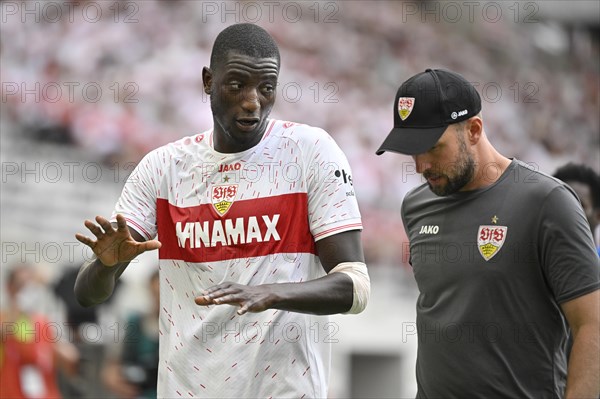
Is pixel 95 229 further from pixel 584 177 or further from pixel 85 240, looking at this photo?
pixel 584 177

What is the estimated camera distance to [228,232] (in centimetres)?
421

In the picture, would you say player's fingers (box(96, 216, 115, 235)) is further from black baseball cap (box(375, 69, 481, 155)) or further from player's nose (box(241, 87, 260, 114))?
black baseball cap (box(375, 69, 481, 155))

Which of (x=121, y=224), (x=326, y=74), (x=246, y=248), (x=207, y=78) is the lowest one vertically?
(x=246, y=248)

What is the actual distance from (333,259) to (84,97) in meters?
9.60

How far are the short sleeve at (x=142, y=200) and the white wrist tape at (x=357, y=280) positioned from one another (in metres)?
0.91

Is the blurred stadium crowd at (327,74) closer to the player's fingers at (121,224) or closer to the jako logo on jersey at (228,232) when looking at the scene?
the jako logo on jersey at (228,232)

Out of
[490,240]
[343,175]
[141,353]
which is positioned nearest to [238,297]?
[343,175]

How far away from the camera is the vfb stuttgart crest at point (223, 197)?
14.0 feet

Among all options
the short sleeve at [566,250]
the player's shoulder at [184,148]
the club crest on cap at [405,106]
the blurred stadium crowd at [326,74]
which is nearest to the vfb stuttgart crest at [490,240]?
the short sleeve at [566,250]

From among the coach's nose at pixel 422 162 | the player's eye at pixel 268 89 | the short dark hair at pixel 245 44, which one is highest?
the short dark hair at pixel 245 44

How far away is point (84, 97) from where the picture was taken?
13078 mm

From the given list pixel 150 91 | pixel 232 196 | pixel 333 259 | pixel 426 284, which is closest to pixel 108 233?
pixel 232 196

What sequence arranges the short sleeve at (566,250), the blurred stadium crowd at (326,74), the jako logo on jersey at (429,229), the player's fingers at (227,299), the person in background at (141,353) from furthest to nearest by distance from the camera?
the blurred stadium crowd at (326,74) → the person in background at (141,353) → the jako logo on jersey at (429,229) → the short sleeve at (566,250) → the player's fingers at (227,299)

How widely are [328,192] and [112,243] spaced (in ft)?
2.96
